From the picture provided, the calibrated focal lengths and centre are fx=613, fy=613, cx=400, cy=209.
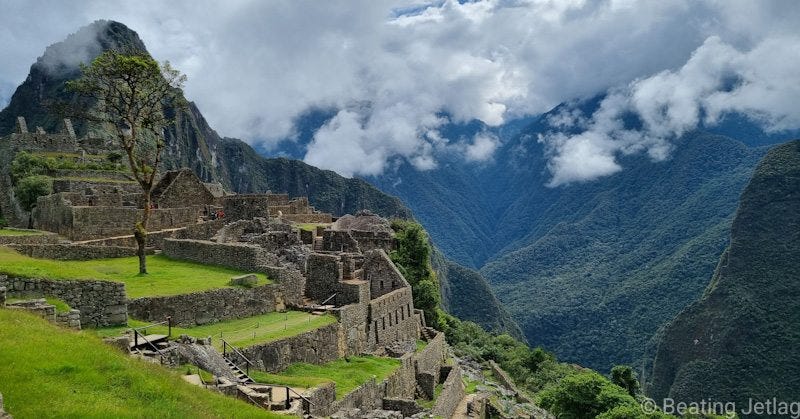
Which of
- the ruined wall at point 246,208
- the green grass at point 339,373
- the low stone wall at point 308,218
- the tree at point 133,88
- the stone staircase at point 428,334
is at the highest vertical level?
the tree at point 133,88

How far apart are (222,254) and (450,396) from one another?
1332cm

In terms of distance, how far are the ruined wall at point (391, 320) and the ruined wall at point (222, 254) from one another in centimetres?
585

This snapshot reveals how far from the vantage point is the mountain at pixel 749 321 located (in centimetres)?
11369

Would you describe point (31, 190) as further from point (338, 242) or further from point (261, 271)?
point (261, 271)

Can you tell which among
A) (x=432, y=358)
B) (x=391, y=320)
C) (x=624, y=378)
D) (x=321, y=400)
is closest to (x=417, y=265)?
(x=432, y=358)

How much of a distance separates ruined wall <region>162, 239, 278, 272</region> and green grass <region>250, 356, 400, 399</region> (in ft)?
20.2

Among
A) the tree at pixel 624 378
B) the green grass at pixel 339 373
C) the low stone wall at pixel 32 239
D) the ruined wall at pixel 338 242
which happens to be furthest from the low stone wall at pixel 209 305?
the tree at pixel 624 378

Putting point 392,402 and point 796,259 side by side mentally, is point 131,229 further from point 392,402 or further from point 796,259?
point 796,259

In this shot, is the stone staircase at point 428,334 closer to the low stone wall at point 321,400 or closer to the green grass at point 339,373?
the green grass at point 339,373

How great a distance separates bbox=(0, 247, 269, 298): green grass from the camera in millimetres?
17047

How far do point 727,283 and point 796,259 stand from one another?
17.5 meters

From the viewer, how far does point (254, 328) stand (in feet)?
75.9

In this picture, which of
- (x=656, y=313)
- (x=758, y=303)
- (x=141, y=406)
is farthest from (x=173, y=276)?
(x=656, y=313)

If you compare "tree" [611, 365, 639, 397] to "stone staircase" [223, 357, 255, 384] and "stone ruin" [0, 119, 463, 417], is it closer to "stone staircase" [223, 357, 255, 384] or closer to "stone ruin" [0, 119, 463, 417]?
"stone ruin" [0, 119, 463, 417]
